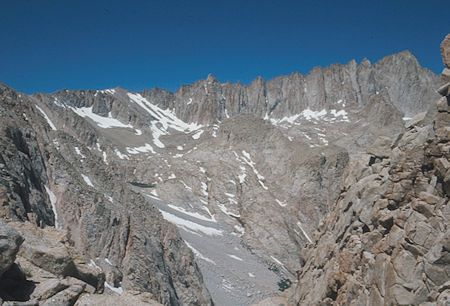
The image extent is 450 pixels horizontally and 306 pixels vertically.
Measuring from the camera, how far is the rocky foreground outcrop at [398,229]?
9.52 m

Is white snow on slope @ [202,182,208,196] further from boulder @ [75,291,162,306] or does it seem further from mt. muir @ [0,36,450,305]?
boulder @ [75,291,162,306]

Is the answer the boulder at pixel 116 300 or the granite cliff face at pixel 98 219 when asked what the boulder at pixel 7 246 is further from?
the granite cliff face at pixel 98 219

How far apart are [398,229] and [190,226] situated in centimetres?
6373

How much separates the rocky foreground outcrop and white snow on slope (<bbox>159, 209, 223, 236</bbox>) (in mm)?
54899

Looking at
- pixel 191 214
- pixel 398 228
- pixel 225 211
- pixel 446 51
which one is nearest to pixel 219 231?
pixel 191 214

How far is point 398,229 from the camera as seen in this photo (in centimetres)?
1110

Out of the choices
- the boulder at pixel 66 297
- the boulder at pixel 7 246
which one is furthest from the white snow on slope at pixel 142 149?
the boulder at pixel 7 246

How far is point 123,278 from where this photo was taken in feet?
93.5

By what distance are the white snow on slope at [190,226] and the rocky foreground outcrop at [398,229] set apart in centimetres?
5490

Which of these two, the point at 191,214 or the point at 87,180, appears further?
the point at 191,214

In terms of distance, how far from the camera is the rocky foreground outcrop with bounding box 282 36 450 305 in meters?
9.52

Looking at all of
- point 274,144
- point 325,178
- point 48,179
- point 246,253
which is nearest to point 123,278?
point 48,179

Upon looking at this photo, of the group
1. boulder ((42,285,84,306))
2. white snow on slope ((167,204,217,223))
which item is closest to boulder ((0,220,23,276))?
boulder ((42,285,84,306))

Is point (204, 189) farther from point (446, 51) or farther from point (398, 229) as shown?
point (446, 51)
